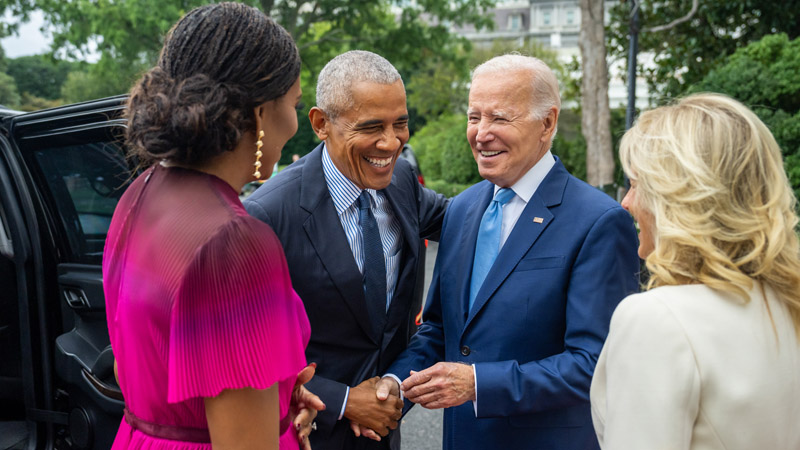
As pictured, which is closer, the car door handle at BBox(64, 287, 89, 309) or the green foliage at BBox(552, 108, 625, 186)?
the car door handle at BBox(64, 287, 89, 309)

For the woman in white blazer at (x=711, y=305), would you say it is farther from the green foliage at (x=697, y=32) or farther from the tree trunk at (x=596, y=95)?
the green foliage at (x=697, y=32)

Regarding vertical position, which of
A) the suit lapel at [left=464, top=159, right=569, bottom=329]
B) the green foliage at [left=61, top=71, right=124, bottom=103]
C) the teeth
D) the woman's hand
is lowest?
the green foliage at [left=61, top=71, right=124, bottom=103]

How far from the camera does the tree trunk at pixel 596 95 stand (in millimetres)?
12945

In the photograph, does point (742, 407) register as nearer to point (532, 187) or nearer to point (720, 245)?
point (720, 245)

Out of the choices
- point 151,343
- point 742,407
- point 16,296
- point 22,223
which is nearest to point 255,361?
point 151,343

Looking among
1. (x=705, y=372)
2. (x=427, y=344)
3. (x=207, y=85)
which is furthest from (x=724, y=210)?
(x=427, y=344)

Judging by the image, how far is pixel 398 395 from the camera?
2.44 m

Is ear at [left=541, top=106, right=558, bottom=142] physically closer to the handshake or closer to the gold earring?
the handshake

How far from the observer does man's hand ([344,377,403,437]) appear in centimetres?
237

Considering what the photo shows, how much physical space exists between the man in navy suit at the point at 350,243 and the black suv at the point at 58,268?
83 cm

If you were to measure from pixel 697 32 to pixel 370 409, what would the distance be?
1483 cm

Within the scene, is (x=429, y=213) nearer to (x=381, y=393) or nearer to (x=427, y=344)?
(x=427, y=344)

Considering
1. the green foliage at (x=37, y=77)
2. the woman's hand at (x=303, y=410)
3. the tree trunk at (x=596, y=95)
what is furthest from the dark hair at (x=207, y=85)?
the green foliage at (x=37, y=77)

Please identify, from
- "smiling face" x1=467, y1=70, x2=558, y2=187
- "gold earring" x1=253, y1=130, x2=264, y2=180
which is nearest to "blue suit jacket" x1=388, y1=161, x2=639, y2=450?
"smiling face" x1=467, y1=70, x2=558, y2=187
